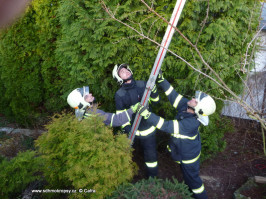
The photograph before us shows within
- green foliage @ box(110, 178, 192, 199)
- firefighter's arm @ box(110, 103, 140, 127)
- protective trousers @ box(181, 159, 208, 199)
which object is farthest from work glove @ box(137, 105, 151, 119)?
protective trousers @ box(181, 159, 208, 199)

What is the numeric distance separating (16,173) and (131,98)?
2.21 m

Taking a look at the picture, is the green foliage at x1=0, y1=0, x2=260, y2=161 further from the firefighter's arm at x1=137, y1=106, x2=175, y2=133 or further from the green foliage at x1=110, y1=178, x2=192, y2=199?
the green foliage at x1=110, y1=178, x2=192, y2=199

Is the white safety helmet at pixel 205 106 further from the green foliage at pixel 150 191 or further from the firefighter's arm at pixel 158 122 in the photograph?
the green foliage at pixel 150 191

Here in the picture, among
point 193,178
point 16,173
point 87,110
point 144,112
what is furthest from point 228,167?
point 16,173

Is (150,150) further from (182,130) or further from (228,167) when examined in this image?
(228,167)

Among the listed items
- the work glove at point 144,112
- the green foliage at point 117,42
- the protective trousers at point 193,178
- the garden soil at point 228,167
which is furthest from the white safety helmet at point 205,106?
the garden soil at point 228,167

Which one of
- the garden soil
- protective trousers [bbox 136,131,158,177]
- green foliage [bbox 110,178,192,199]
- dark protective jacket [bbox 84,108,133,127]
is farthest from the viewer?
the garden soil

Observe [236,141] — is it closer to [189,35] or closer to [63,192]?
[189,35]

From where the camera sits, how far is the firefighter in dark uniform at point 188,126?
3512 mm

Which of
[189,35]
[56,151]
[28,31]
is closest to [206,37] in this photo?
[189,35]

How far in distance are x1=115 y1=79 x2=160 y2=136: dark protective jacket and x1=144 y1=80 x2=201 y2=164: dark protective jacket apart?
17.1 inches

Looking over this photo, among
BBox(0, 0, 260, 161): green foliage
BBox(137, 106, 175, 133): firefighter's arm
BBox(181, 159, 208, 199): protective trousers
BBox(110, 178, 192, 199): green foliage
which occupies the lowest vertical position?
BBox(181, 159, 208, 199): protective trousers

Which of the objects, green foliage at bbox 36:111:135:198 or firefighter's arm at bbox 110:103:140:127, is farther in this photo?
firefighter's arm at bbox 110:103:140:127

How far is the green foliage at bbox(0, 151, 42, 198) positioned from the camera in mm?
3002
